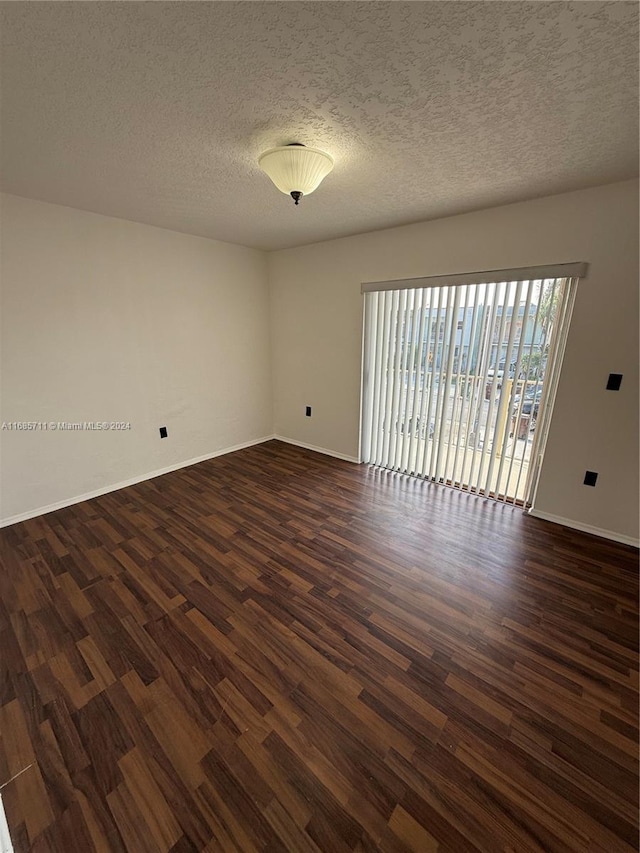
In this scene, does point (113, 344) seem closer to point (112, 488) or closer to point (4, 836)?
point (112, 488)

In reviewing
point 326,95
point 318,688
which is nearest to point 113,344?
point 326,95

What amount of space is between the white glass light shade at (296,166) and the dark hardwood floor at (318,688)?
86.4 inches

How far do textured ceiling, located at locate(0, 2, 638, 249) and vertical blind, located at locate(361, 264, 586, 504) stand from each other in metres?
0.73

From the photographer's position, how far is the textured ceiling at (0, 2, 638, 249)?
974 millimetres

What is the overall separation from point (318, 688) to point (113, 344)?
3022 mm

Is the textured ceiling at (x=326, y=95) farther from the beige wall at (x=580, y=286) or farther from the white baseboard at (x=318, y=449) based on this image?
the white baseboard at (x=318, y=449)

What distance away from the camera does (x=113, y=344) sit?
2961 mm

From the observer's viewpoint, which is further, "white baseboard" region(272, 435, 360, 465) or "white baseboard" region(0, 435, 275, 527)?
"white baseboard" region(272, 435, 360, 465)

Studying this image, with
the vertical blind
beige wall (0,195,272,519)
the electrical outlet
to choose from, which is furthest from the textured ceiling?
the electrical outlet

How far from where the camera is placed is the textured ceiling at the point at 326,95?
974 millimetres

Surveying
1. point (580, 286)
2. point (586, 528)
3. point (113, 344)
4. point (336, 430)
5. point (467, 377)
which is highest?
point (580, 286)

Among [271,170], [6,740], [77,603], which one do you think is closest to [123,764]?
[6,740]

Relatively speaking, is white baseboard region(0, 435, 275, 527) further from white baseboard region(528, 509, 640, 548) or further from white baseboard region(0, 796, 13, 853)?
white baseboard region(528, 509, 640, 548)

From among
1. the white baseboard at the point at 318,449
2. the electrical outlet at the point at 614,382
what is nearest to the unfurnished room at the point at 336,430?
the electrical outlet at the point at 614,382
